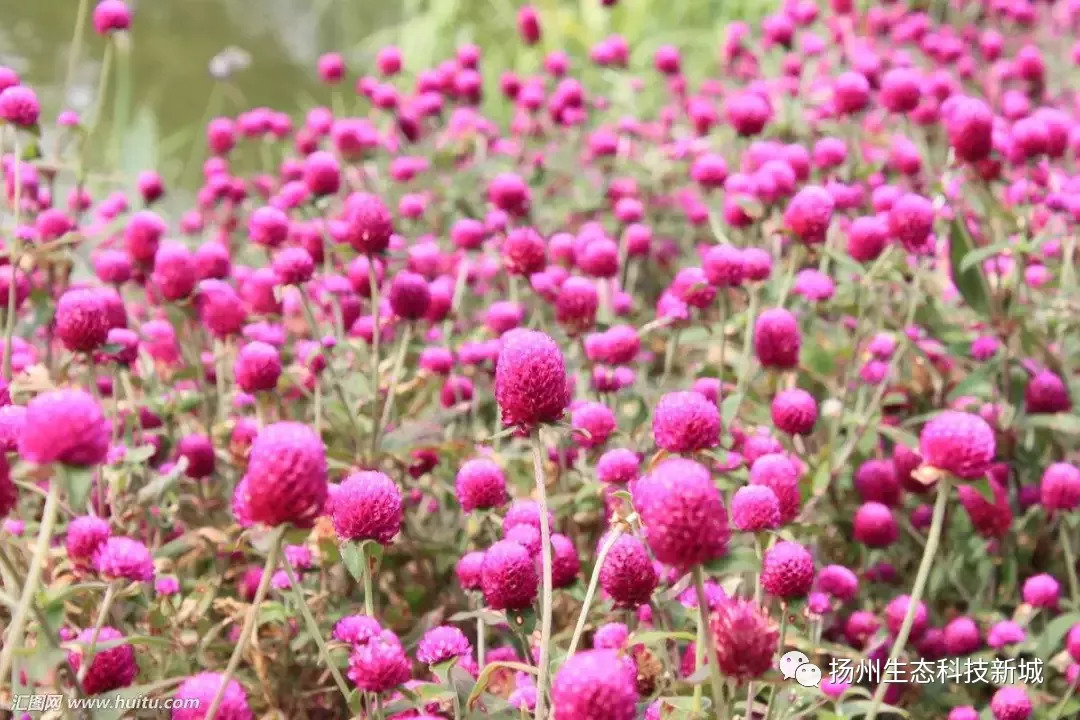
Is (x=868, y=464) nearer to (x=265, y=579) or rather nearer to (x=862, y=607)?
(x=862, y=607)

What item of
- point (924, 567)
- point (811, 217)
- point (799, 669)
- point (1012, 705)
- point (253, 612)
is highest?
point (811, 217)

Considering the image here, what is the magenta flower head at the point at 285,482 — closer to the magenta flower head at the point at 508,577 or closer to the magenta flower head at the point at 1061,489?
the magenta flower head at the point at 508,577

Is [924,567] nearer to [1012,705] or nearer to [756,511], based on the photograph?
[756,511]

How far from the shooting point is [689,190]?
12.9 ft

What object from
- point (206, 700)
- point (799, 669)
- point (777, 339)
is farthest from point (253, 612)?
point (777, 339)

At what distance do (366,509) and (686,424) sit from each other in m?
0.42

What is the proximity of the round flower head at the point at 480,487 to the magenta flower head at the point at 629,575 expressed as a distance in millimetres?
243

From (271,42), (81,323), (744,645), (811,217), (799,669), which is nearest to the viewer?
(744,645)

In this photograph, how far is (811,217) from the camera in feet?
6.88

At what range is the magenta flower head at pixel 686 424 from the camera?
55.8 inches

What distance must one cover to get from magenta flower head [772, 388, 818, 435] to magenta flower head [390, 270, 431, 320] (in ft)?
2.34

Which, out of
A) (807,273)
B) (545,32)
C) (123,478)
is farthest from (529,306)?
(545,32)

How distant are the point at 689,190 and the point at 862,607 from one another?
2.04 meters


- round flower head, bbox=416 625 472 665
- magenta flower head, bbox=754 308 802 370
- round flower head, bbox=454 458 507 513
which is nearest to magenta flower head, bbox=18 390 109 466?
round flower head, bbox=416 625 472 665
